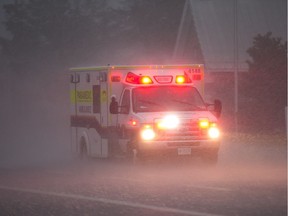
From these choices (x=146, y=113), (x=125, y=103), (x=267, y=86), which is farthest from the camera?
(x=267, y=86)

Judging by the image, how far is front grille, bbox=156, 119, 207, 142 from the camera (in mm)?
19422

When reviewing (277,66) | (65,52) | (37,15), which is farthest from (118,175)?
(37,15)

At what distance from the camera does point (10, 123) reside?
56031 mm

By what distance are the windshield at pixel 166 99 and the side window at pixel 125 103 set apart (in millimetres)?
204

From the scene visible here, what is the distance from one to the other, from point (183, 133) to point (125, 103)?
78.9 inches

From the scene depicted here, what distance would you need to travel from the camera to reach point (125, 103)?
20.8 meters

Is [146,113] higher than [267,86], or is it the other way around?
[267,86]

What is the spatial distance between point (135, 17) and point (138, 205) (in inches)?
2530

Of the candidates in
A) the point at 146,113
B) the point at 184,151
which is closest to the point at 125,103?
the point at 146,113

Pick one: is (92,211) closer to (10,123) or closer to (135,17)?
(10,123)

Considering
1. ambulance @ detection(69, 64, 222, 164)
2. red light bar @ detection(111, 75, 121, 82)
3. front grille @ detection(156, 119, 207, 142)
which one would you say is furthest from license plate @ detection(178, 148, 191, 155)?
red light bar @ detection(111, 75, 121, 82)

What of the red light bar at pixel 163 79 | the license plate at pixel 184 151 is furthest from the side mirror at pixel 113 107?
the license plate at pixel 184 151

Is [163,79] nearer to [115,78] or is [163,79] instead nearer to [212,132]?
[115,78]

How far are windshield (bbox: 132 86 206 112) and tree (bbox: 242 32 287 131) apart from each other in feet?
51.5
